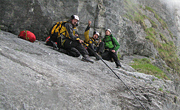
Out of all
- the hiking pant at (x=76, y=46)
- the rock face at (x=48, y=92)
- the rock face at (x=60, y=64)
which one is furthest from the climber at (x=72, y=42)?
the rock face at (x=48, y=92)

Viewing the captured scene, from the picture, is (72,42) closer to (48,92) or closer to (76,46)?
(76,46)

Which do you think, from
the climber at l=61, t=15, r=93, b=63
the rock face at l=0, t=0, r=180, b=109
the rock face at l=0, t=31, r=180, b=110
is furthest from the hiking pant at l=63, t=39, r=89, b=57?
the rock face at l=0, t=31, r=180, b=110

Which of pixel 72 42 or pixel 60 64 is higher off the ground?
pixel 72 42

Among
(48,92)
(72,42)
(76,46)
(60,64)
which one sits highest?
(72,42)

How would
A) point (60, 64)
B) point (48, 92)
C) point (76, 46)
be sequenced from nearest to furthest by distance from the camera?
1. point (48, 92)
2. point (60, 64)
3. point (76, 46)

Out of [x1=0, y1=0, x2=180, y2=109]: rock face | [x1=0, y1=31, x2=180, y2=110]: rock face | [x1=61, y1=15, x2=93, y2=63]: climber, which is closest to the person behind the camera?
[x1=0, y1=31, x2=180, y2=110]: rock face

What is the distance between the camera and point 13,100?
2145 millimetres

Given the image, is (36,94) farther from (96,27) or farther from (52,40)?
(96,27)

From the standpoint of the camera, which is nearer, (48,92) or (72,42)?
(48,92)

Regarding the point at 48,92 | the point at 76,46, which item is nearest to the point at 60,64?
the point at 48,92

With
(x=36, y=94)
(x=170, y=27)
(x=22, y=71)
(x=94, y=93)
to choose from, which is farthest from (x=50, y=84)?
(x=170, y=27)

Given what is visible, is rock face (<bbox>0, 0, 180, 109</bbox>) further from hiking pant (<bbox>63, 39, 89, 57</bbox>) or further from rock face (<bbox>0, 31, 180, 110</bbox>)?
hiking pant (<bbox>63, 39, 89, 57</bbox>)

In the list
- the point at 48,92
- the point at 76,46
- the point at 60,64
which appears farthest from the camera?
the point at 76,46

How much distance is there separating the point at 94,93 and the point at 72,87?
55 centimetres
